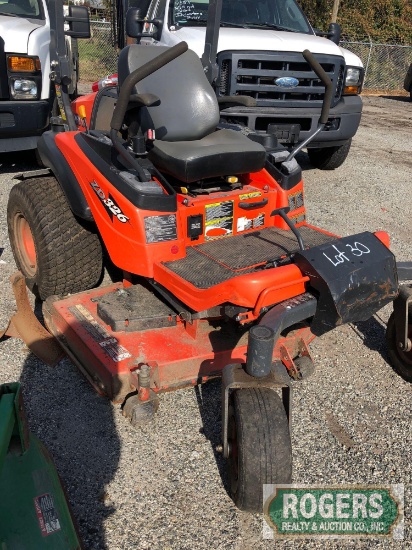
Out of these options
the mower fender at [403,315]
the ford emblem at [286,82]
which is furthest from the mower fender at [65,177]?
the ford emblem at [286,82]

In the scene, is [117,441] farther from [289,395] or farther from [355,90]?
[355,90]

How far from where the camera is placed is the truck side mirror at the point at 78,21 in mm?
4492

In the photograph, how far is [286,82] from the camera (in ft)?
20.3

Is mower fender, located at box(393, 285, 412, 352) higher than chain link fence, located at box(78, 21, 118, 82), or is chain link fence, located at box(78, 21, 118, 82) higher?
mower fender, located at box(393, 285, 412, 352)

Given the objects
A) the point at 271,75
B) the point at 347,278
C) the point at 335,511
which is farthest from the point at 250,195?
the point at 271,75

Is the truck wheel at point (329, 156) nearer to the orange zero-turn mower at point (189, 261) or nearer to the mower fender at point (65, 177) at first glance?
the orange zero-turn mower at point (189, 261)

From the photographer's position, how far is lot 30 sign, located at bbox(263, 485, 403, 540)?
2.34m

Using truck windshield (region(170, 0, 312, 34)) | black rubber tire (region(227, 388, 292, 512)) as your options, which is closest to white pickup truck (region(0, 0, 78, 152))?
truck windshield (region(170, 0, 312, 34))

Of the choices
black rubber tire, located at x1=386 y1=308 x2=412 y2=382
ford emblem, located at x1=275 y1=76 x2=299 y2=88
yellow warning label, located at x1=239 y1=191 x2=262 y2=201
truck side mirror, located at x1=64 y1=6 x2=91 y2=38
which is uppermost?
Result: truck side mirror, located at x1=64 y1=6 x2=91 y2=38

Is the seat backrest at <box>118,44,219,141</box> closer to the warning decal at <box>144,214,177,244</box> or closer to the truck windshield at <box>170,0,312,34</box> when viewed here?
the warning decal at <box>144,214,177,244</box>

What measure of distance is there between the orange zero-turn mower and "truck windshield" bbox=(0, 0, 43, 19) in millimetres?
3716

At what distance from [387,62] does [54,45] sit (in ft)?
51.5

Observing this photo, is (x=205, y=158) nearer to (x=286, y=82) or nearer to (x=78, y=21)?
(x=78, y=21)

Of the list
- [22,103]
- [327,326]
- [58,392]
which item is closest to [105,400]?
[58,392]
